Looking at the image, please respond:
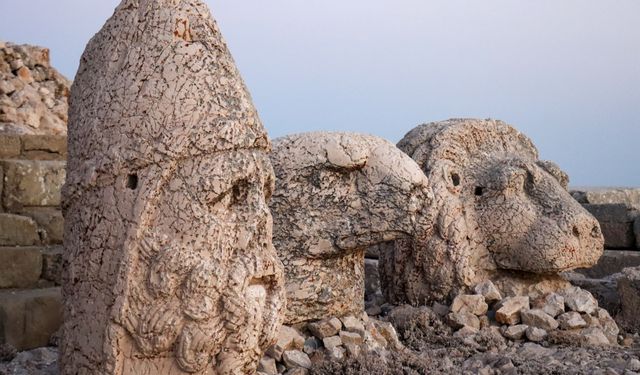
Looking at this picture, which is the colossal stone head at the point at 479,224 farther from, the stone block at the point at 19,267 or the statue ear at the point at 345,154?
the stone block at the point at 19,267

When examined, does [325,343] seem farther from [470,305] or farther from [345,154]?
[470,305]

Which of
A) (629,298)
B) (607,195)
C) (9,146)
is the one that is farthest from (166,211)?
(607,195)

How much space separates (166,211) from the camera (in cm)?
285

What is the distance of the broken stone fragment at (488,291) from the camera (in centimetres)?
572

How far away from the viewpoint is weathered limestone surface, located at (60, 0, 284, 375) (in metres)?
2.79

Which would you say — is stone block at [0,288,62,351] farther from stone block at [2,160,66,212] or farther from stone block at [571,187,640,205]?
stone block at [571,187,640,205]

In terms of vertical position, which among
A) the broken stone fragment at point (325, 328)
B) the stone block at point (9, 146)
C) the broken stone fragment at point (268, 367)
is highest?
the stone block at point (9, 146)

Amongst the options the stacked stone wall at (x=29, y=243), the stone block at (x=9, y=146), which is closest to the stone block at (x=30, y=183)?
the stacked stone wall at (x=29, y=243)

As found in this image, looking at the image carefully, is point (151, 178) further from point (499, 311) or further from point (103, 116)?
point (499, 311)

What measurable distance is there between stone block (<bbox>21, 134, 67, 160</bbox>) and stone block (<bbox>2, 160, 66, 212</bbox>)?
65 centimetres

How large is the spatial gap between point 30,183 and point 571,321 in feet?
13.4

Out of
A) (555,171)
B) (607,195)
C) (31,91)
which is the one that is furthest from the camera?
(31,91)

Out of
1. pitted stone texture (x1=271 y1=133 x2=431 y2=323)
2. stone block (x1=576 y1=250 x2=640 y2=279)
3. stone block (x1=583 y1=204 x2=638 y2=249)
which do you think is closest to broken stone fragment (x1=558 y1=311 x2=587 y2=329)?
pitted stone texture (x1=271 y1=133 x2=431 y2=323)

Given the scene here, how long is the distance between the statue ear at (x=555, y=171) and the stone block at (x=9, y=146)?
4428 millimetres
